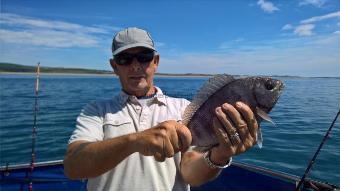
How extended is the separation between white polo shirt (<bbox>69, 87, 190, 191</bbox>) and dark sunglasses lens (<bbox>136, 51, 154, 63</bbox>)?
463 millimetres

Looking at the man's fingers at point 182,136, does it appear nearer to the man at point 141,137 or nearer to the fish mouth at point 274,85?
the man at point 141,137

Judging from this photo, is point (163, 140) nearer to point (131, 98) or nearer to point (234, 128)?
point (234, 128)

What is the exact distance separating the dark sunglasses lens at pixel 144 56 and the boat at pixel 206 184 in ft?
12.6

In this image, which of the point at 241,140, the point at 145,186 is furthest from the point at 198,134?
the point at 145,186

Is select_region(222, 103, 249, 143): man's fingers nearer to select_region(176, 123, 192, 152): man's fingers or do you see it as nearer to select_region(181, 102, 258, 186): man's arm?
select_region(181, 102, 258, 186): man's arm

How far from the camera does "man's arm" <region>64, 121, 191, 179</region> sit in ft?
8.71

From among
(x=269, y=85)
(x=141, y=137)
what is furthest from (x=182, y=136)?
(x=269, y=85)

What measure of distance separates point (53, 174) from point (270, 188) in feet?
15.2

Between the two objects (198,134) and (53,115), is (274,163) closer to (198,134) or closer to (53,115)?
(198,134)

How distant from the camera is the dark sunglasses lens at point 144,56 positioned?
12.8 feet

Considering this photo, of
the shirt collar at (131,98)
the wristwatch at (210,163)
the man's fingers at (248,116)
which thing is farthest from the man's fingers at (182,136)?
the shirt collar at (131,98)

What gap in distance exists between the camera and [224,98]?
9.97ft

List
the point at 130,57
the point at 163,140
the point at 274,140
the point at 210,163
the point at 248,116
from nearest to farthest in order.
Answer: the point at 163,140 → the point at 248,116 → the point at 210,163 → the point at 130,57 → the point at 274,140

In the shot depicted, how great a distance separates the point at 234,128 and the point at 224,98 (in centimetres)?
29
